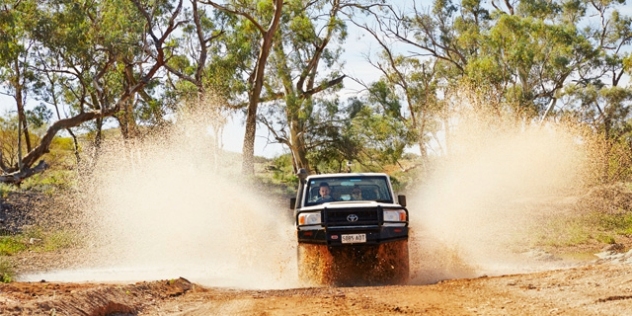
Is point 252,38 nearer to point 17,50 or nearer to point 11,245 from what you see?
point 17,50

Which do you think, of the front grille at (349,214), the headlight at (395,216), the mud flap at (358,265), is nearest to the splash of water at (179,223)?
the mud flap at (358,265)

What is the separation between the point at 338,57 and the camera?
138 ft

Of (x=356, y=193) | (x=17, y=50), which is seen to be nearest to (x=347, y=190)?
(x=356, y=193)

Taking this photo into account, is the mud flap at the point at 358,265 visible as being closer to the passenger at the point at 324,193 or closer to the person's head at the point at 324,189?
the passenger at the point at 324,193

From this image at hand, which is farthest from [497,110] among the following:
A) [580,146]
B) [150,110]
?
[150,110]

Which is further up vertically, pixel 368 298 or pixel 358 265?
pixel 358 265

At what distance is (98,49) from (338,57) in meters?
12.1

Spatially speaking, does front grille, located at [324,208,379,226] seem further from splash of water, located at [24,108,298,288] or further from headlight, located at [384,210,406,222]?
splash of water, located at [24,108,298,288]

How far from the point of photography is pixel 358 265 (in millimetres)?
12320

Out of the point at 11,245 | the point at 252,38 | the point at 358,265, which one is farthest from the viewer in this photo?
the point at 252,38

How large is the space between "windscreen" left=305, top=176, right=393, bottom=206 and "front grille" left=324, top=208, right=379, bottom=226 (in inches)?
35.6

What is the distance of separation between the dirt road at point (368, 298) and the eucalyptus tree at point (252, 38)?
24188 millimetres

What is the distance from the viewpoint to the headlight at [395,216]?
12133mm

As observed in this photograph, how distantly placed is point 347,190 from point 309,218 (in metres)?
1.18
